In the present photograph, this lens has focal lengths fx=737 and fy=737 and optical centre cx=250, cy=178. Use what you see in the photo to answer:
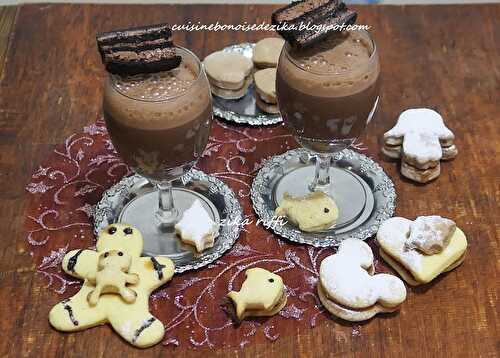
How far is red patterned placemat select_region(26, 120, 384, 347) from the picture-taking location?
3.43 feet

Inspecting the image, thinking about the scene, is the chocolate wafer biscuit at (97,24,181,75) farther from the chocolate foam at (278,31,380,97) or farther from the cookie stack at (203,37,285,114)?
the cookie stack at (203,37,285,114)

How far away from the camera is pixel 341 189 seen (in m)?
1.26

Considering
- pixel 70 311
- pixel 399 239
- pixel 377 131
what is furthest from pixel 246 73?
pixel 70 311

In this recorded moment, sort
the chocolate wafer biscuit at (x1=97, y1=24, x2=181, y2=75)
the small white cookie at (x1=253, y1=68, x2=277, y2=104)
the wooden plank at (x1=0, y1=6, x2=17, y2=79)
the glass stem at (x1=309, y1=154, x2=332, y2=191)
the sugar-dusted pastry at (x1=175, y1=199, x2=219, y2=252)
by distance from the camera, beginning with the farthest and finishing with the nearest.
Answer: the wooden plank at (x1=0, y1=6, x2=17, y2=79) → the small white cookie at (x1=253, y1=68, x2=277, y2=104) → the glass stem at (x1=309, y1=154, x2=332, y2=191) → the sugar-dusted pastry at (x1=175, y1=199, x2=219, y2=252) → the chocolate wafer biscuit at (x1=97, y1=24, x2=181, y2=75)

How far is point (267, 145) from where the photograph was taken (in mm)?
1341

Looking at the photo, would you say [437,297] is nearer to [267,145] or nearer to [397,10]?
[267,145]

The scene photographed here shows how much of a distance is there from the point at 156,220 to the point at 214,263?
137 millimetres

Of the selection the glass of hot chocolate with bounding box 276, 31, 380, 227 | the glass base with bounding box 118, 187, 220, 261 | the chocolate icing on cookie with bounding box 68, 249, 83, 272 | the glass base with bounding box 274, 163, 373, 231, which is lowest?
the glass base with bounding box 274, 163, 373, 231

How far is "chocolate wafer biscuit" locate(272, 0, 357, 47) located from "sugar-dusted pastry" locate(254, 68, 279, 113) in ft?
0.94

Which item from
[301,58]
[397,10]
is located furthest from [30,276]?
[397,10]

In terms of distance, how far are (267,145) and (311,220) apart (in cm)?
23

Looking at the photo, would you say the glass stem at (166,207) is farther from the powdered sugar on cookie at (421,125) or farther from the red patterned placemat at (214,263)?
the powdered sugar on cookie at (421,125)

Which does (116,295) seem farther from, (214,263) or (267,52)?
(267,52)

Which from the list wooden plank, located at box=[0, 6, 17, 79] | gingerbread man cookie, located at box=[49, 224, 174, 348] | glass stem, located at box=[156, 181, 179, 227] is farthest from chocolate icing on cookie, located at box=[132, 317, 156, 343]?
wooden plank, located at box=[0, 6, 17, 79]
